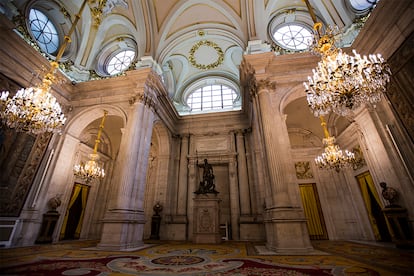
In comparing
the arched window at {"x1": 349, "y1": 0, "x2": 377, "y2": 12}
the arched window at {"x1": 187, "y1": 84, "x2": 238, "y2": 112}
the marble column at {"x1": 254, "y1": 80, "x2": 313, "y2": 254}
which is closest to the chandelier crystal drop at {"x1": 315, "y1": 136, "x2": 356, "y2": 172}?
the marble column at {"x1": 254, "y1": 80, "x2": 313, "y2": 254}

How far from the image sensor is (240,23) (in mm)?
8375

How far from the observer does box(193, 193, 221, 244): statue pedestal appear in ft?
22.6

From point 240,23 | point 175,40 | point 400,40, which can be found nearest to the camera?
point 400,40

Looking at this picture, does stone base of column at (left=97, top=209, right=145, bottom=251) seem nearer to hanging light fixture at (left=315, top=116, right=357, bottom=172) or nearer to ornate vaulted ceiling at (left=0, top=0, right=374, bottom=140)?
ornate vaulted ceiling at (left=0, top=0, right=374, bottom=140)

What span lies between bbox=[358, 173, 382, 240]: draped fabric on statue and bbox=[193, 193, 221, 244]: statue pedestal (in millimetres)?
5712

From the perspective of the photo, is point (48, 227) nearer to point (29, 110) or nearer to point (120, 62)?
point (29, 110)

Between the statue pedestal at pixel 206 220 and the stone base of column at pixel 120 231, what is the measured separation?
7.04 feet

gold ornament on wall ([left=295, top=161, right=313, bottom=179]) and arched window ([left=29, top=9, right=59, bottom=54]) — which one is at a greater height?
arched window ([left=29, top=9, right=59, bottom=54])

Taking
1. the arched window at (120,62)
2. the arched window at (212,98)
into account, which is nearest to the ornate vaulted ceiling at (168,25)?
the arched window at (120,62)

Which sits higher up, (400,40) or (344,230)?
(400,40)

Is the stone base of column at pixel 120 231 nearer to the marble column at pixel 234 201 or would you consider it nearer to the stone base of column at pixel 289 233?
the stone base of column at pixel 289 233

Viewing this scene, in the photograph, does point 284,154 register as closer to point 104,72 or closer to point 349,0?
point 349,0

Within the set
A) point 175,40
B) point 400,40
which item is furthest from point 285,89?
point 175,40

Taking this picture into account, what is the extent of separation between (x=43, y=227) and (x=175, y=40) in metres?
9.36
